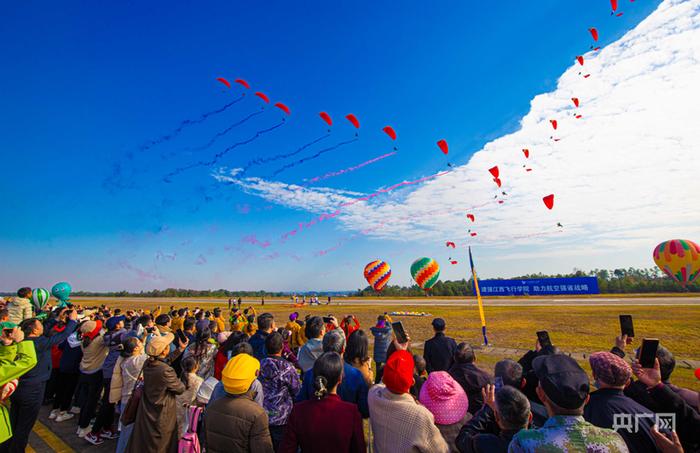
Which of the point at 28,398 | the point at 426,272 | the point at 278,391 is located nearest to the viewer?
the point at 278,391

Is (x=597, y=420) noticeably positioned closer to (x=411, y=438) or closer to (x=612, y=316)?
(x=411, y=438)

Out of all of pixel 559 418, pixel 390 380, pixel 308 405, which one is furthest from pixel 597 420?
pixel 308 405

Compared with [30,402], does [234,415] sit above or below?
above

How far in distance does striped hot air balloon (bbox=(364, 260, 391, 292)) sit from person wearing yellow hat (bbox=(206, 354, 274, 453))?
29115mm

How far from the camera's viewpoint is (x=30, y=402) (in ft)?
14.8

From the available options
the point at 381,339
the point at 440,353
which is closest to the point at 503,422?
the point at 440,353

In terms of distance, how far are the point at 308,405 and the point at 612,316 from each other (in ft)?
92.2

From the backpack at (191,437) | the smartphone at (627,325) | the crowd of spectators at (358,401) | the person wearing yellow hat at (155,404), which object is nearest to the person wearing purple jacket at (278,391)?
the crowd of spectators at (358,401)

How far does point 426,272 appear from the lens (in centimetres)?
3164

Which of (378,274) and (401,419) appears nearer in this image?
(401,419)

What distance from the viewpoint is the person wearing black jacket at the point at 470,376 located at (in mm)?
4027

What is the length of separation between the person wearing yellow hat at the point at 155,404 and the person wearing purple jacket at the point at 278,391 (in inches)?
48.1

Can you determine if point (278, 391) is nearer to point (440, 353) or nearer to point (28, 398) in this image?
point (440, 353)

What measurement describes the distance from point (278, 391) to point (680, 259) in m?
47.2
